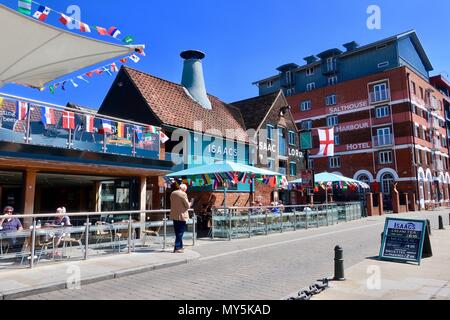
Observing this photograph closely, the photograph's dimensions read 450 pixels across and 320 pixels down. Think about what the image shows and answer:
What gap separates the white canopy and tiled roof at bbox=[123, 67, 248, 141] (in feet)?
35.1

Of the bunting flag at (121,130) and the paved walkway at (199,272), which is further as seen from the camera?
the bunting flag at (121,130)

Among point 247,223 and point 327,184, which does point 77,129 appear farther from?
point 327,184

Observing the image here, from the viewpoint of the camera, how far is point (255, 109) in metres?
30.8

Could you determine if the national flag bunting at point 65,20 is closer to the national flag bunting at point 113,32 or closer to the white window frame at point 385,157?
the national flag bunting at point 113,32

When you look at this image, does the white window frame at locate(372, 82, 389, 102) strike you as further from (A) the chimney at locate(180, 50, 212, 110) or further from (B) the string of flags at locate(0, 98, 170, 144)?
(B) the string of flags at locate(0, 98, 170, 144)

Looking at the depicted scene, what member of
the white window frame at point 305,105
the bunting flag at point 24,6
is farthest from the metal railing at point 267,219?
the white window frame at point 305,105

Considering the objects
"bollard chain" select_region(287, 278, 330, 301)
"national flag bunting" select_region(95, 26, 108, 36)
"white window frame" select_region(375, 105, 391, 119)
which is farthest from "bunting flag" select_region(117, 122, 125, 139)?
"white window frame" select_region(375, 105, 391, 119)

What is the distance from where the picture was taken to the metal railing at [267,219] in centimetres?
1467

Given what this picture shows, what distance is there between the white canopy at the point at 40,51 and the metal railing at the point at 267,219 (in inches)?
304

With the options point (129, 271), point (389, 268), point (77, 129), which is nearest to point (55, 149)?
point (77, 129)

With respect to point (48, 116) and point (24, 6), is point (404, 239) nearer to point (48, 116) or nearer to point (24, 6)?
point (24, 6)

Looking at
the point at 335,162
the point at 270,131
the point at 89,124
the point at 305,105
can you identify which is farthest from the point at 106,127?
the point at 305,105

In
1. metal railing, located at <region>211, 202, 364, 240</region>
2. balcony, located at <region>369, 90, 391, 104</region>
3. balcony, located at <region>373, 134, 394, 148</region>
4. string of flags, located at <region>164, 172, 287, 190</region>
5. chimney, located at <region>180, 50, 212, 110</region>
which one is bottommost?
metal railing, located at <region>211, 202, 364, 240</region>

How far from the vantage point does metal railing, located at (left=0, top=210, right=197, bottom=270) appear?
26.9 feet
